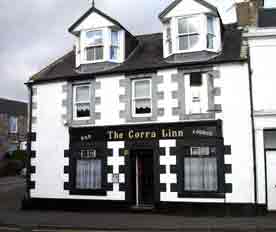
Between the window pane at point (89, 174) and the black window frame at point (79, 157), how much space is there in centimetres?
15

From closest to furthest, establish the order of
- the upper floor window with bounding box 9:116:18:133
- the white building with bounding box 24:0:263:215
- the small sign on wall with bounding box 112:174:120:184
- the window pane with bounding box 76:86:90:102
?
the white building with bounding box 24:0:263:215 < the small sign on wall with bounding box 112:174:120:184 < the window pane with bounding box 76:86:90:102 < the upper floor window with bounding box 9:116:18:133

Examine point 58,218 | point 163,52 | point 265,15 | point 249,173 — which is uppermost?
point 265,15

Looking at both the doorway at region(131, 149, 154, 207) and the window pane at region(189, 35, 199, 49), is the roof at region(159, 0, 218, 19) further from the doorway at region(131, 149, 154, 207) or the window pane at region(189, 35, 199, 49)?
the doorway at region(131, 149, 154, 207)

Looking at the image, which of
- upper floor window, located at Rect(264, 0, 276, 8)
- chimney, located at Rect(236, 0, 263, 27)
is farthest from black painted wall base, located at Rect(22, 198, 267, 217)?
upper floor window, located at Rect(264, 0, 276, 8)

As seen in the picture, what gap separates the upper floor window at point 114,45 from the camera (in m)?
18.0

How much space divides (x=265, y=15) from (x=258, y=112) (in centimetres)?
539

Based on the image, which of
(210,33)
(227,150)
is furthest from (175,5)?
(227,150)

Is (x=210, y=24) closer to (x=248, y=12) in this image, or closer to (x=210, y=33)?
(x=210, y=33)

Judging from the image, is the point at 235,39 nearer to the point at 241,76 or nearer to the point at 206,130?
the point at 241,76

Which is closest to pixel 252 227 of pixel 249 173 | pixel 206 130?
pixel 249 173

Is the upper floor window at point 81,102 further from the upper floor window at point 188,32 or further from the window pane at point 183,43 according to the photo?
the upper floor window at point 188,32

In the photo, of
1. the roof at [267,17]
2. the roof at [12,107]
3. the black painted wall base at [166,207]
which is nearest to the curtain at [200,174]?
the black painted wall base at [166,207]

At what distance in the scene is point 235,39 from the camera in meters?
17.6

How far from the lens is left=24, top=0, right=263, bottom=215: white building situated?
15.5 m
